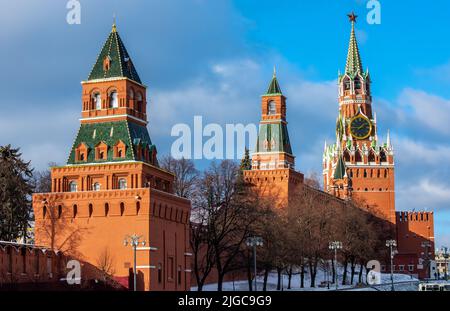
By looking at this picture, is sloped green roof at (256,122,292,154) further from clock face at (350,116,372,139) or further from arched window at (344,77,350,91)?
arched window at (344,77,350,91)

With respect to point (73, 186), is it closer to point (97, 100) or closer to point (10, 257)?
point (97, 100)

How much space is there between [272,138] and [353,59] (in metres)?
60.4

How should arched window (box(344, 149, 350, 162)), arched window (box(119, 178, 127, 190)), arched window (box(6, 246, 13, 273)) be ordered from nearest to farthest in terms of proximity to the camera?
arched window (box(6, 246, 13, 273))
arched window (box(119, 178, 127, 190))
arched window (box(344, 149, 350, 162))

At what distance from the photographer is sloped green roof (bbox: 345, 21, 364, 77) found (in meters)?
162

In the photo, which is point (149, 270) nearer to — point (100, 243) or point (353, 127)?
point (100, 243)

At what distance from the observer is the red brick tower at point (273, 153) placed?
351ft

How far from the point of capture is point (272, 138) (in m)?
107

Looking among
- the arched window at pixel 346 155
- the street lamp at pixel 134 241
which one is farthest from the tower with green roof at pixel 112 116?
the arched window at pixel 346 155

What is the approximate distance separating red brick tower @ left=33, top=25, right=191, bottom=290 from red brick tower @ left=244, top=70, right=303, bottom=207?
Result: 34065 millimetres

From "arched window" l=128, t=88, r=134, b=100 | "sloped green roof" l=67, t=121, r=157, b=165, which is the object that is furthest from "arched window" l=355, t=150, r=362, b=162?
"arched window" l=128, t=88, r=134, b=100

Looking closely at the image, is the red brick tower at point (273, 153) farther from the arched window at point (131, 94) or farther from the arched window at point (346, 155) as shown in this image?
the arched window at point (346, 155)

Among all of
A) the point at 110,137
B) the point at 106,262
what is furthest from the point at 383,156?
the point at 106,262

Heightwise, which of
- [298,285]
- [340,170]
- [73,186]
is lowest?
[298,285]
